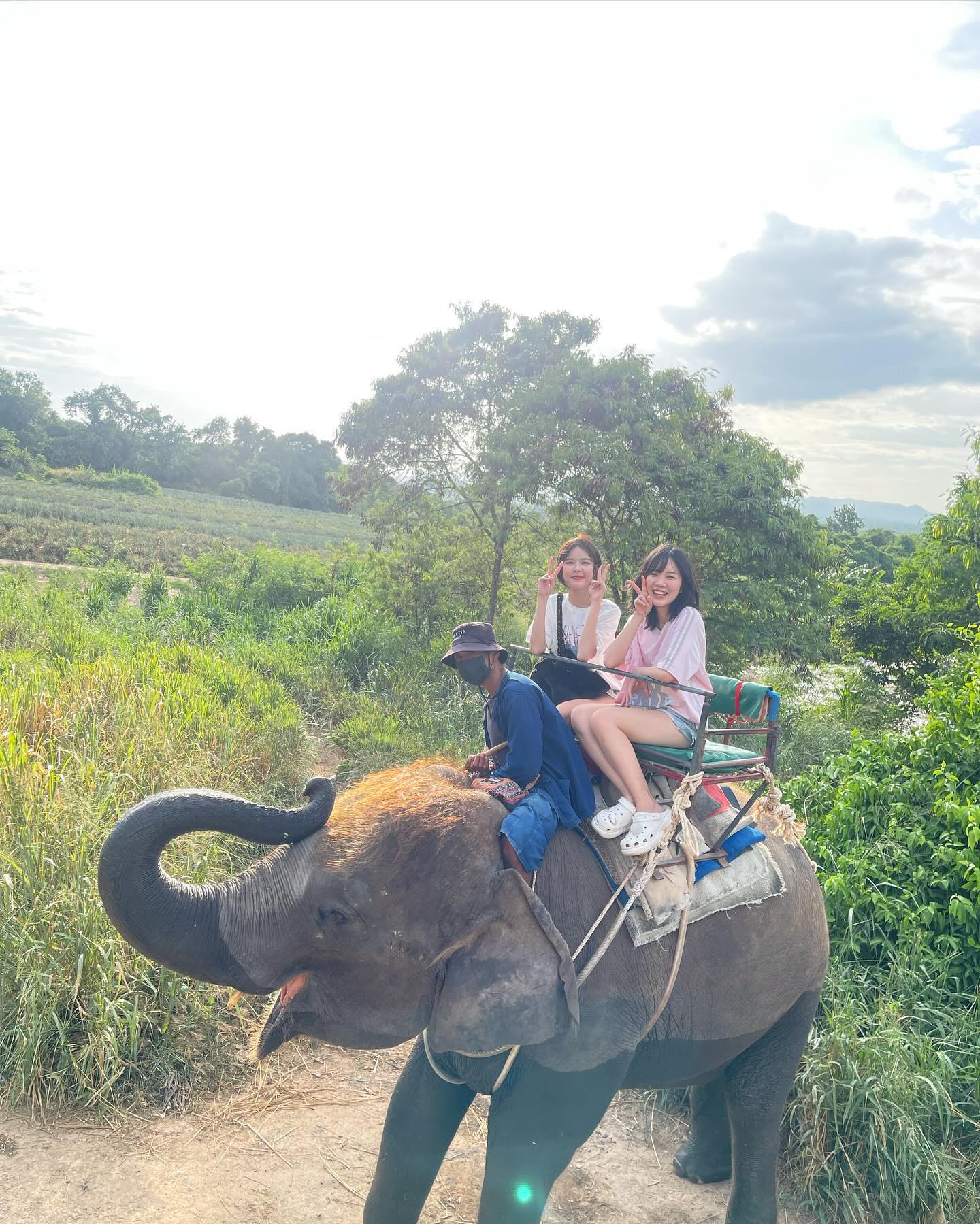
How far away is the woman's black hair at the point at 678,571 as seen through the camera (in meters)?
3.45

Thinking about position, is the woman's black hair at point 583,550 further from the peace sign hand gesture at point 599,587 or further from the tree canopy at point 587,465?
the tree canopy at point 587,465

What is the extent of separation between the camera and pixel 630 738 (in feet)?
10.6

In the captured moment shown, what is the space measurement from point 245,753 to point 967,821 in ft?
16.4

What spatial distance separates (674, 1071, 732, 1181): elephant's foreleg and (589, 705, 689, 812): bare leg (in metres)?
1.86

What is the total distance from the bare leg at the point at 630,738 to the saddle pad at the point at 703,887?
0.18 m

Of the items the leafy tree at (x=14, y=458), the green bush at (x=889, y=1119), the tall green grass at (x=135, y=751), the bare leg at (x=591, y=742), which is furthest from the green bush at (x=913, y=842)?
the leafy tree at (x=14, y=458)

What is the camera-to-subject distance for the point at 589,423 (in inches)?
430

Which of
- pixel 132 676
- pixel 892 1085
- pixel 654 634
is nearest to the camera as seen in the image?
pixel 654 634

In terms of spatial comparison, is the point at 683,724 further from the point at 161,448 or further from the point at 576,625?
the point at 161,448

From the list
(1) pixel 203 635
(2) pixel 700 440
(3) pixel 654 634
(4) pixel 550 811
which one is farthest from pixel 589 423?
(4) pixel 550 811

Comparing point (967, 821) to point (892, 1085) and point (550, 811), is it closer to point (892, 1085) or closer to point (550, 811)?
point (892, 1085)

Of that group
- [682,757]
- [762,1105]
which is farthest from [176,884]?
[762,1105]

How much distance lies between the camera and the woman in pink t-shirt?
3.04m

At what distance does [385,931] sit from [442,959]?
0.66ft
